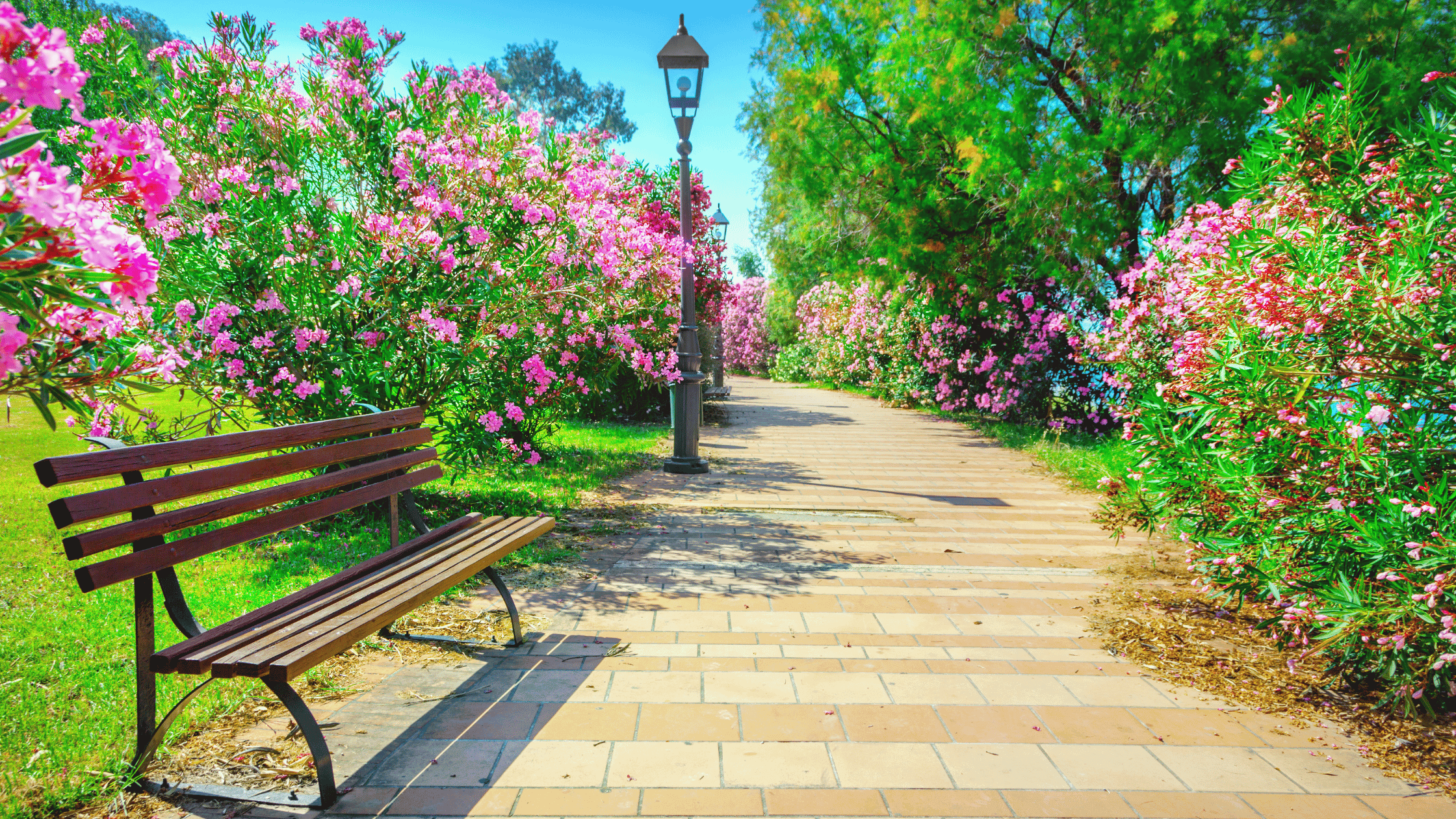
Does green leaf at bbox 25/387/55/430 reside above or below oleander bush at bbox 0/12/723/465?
below

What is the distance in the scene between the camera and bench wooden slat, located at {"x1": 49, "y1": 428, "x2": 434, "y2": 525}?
87.3 inches

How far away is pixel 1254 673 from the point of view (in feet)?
12.1

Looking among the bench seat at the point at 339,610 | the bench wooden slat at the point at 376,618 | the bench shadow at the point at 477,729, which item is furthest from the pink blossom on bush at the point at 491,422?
the bench shadow at the point at 477,729

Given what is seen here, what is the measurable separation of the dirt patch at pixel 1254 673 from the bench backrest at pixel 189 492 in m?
3.76

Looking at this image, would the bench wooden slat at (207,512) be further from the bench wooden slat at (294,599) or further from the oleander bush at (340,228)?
the oleander bush at (340,228)

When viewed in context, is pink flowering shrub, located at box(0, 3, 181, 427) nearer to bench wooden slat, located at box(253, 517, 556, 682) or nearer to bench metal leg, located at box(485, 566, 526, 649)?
bench wooden slat, located at box(253, 517, 556, 682)

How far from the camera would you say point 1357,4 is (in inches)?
361

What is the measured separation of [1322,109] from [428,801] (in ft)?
Result: 16.7

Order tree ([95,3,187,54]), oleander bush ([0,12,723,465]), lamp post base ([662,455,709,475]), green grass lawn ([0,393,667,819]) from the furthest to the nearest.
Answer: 1. tree ([95,3,187,54])
2. lamp post base ([662,455,709,475])
3. oleander bush ([0,12,723,465])
4. green grass lawn ([0,393,667,819])

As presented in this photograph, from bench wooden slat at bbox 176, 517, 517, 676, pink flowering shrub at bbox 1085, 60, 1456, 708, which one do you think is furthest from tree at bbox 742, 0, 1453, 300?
bench wooden slat at bbox 176, 517, 517, 676

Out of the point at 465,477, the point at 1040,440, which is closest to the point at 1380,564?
the point at 465,477

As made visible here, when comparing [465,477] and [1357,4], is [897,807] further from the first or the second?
[1357,4]

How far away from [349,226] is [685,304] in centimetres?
430

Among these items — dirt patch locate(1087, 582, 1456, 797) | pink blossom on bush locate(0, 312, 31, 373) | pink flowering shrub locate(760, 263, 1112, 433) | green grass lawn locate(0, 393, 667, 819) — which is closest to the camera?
pink blossom on bush locate(0, 312, 31, 373)
